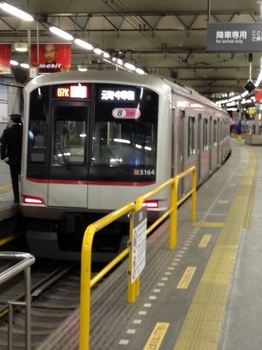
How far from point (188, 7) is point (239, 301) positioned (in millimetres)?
12268

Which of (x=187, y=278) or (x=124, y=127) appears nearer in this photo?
(x=187, y=278)

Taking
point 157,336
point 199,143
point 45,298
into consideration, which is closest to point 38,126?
point 45,298

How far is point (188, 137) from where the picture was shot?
36.8 feet

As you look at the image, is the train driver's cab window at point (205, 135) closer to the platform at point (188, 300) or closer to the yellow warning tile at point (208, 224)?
the yellow warning tile at point (208, 224)

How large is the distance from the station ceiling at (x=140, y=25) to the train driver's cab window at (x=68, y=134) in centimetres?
550

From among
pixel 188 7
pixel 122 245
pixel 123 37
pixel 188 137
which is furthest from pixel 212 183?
pixel 123 37

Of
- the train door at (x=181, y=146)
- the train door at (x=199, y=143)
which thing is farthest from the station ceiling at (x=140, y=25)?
the train door at (x=181, y=146)

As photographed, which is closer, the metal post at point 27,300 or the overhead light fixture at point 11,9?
the metal post at point 27,300

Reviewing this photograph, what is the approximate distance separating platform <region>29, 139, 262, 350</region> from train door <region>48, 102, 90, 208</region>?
4.35ft

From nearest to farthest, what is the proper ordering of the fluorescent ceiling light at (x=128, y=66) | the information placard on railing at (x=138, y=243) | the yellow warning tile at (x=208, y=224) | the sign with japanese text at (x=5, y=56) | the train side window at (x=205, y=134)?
the information placard on railing at (x=138, y=243) < the yellow warning tile at (x=208, y=224) < the train side window at (x=205, y=134) < the sign with japanese text at (x=5, y=56) < the fluorescent ceiling light at (x=128, y=66)

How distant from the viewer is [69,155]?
8250 millimetres

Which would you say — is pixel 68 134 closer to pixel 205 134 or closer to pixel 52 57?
pixel 205 134

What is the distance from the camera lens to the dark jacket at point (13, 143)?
9219 millimetres

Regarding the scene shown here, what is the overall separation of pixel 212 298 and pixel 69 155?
3.80 m
